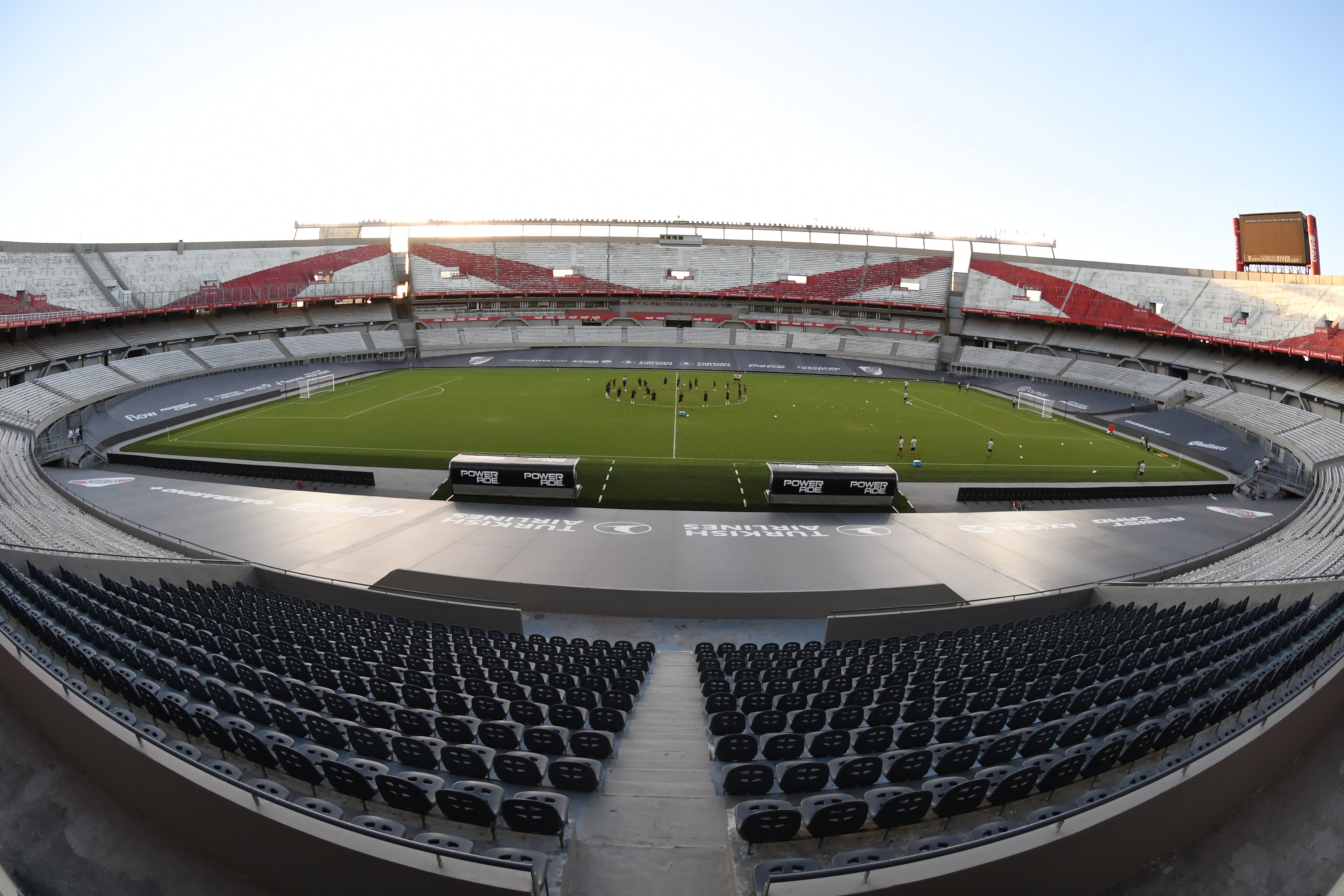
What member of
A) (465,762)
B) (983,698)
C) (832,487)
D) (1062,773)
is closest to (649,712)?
(465,762)

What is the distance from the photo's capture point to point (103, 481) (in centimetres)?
2800

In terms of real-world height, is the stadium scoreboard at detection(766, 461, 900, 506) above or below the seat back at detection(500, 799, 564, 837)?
below

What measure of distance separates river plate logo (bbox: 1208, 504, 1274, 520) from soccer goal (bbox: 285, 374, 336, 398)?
53.2 m

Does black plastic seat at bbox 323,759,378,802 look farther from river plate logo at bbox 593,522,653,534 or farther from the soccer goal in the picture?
the soccer goal

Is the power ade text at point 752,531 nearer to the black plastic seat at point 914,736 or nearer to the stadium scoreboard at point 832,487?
the stadium scoreboard at point 832,487

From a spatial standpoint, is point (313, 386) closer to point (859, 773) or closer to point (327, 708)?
point (327, 708)

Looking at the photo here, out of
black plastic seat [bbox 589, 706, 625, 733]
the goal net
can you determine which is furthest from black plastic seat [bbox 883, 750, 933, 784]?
the goal net

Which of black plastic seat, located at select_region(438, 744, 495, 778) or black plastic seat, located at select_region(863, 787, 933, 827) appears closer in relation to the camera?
black plastic seat, located at select_region(863, 787, 933, 827)

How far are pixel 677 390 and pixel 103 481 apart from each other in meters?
34.7

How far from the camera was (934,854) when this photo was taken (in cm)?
508

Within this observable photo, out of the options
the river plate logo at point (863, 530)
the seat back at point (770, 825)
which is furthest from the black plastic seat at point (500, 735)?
the river plate logo at point (863, 530)

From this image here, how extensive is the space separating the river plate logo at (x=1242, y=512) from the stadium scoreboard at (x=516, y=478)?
26609mm

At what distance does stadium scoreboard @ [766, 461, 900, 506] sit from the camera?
26641 millimetres

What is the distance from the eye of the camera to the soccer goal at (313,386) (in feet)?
163
